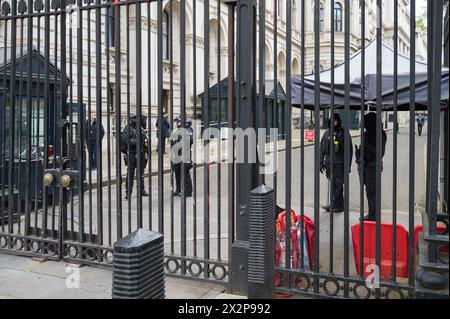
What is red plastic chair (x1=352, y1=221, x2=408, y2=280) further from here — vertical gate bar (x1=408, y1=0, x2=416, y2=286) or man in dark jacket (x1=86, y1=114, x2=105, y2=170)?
man in dark jacket (x1=86, y1=114, x2=105, y2=170)

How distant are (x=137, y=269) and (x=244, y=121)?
7.66ft

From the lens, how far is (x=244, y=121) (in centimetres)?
454

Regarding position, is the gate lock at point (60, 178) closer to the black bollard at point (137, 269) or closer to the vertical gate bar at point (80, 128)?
the vertical gate bar at point (80, 128)

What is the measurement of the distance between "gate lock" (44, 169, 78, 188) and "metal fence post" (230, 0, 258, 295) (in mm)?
2071

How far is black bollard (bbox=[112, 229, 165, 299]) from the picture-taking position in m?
2.47

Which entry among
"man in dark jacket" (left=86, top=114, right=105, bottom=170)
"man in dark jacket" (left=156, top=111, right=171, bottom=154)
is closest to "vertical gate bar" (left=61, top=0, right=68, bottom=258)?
"man in dark jacket" (left=86, top=114, right=105, bottom=170)

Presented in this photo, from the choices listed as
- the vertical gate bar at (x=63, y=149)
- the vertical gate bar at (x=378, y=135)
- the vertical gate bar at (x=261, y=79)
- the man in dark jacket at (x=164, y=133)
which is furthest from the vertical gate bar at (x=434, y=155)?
the vertical gate bar at (x=63, y=149)

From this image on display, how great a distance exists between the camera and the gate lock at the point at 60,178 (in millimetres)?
5517

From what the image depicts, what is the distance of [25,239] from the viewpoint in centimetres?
580

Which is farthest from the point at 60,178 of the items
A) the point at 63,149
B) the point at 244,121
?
the point at 244,121

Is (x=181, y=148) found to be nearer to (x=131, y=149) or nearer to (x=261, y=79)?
(x=261, y=79)

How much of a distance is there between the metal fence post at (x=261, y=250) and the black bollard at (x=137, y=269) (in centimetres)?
71
